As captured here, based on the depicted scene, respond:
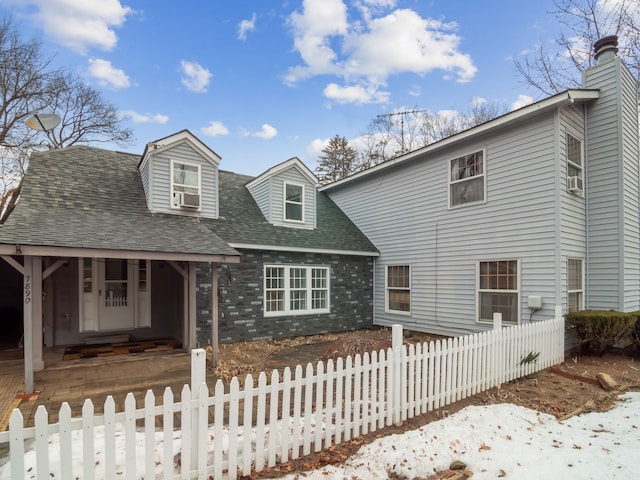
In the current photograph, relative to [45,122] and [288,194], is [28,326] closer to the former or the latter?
[45,122]

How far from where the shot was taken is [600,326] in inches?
273

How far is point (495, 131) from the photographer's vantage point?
8.51 metres

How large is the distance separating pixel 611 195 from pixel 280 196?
870cm

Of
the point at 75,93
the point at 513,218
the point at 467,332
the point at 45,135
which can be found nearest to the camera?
the point at 513,218

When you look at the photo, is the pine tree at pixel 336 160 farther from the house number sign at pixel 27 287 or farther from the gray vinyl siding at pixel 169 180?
the house number sign at pixel 27 287

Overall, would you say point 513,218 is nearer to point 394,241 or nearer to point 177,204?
point 394,241

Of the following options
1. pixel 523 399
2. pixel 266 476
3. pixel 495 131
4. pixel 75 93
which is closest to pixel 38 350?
pixel 266 476

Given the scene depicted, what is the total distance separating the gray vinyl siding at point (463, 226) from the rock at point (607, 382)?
1.80 m

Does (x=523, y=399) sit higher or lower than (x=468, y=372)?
lower

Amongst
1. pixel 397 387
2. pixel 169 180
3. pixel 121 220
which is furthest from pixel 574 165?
pixel 121 220

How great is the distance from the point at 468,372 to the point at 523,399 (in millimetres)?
891

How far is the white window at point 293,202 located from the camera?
36.6 ft

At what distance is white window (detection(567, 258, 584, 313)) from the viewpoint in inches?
A: 305

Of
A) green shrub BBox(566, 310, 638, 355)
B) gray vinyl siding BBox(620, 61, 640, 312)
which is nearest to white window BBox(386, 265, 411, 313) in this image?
green shrub BBox(566, 310, 638, 355)
